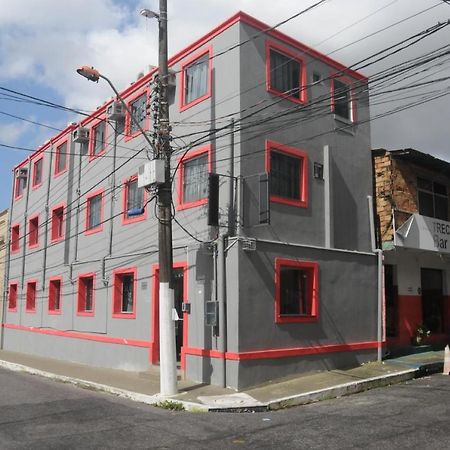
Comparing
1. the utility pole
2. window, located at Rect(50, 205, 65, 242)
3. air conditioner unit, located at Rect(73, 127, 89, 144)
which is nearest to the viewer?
the utility pole

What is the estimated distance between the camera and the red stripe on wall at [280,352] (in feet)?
38.4

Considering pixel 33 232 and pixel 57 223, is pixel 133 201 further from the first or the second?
pixel 33 232

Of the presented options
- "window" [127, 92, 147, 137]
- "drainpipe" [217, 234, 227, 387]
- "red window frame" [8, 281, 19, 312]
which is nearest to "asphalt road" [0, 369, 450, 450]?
"drainpipe" [217, 234, 227, 387]

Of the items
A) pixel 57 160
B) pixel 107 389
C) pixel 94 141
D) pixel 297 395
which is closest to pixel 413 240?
pixel 297 395

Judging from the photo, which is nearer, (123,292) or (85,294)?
(123,292)

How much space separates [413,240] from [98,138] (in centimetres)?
1061

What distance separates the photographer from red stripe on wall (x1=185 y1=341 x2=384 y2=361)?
11711mm

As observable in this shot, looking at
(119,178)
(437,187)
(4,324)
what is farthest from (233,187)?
(4,324)

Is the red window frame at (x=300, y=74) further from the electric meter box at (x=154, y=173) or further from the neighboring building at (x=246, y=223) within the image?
the electric meter box at (x=154, y=173)

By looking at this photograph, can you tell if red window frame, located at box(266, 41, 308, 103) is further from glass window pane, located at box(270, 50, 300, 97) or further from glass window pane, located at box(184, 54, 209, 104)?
glass window pane, located at box(184, 54, 209, 104)

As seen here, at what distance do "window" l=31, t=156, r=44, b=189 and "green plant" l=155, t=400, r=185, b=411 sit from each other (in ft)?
51.1

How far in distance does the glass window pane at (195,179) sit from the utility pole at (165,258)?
2.01 meters

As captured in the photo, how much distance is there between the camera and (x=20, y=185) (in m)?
26.3

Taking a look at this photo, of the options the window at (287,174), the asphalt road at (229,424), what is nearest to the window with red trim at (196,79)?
the window at (287,174)
